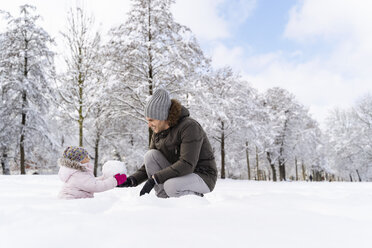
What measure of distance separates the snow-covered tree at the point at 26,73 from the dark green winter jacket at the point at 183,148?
11.7 metres

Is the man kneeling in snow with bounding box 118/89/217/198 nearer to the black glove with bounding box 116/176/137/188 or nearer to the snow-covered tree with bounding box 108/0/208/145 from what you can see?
the black glove with bounding box 116/176/137/188

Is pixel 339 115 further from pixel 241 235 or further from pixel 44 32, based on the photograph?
pixel 241 235

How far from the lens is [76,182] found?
2.72m

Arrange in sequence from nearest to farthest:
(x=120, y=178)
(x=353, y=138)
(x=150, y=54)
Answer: (x=120, y=178), (x=150, y=54), (x=353, y=138)

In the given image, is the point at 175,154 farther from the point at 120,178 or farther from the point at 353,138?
the point at 353,138

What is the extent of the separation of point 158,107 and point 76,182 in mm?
1268

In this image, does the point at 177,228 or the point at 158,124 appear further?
the point at 158,124

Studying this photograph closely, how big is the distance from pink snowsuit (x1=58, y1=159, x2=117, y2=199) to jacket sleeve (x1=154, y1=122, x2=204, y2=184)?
0.71m

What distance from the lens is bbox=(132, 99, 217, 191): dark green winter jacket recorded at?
2514mm

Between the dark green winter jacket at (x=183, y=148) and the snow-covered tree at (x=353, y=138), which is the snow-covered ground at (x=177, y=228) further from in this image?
the snow-covered tree at (x=353, y=138)

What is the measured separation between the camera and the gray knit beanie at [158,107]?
8.59 feet

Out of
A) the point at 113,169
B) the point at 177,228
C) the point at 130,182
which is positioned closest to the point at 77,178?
the point at 113,169

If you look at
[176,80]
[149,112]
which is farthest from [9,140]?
[149,112]

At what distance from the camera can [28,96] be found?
1293 centimetres
